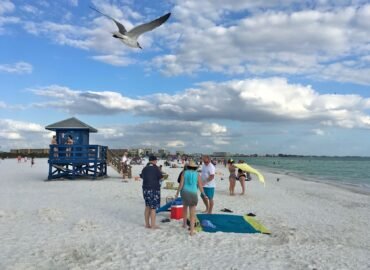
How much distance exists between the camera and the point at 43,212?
10.1 m

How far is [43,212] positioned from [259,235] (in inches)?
211

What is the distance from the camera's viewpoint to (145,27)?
1019cm

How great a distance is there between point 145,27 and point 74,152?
11.7 meters

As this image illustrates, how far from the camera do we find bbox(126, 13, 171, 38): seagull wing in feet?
32.6

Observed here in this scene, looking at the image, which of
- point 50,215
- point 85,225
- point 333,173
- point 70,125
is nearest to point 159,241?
point 85,225

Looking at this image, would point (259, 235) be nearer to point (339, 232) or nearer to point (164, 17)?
point (339, 232)

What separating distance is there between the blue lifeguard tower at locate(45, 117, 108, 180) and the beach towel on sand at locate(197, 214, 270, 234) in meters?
12.1

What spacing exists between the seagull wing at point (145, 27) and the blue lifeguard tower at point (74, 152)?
1104 centimetres

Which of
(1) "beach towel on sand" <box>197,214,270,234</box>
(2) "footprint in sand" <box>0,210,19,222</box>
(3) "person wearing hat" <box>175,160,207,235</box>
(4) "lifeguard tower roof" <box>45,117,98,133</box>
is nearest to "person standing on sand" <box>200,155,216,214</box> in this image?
(1) "beach towel on sand" <box>197,214,270,234</box>

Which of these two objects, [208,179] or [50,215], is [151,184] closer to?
[208,179]

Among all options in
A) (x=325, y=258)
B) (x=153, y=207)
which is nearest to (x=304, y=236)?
(x=325, y=258)

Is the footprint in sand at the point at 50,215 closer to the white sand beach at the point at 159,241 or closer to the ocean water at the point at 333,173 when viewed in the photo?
the white sand beach at the point at 159,241

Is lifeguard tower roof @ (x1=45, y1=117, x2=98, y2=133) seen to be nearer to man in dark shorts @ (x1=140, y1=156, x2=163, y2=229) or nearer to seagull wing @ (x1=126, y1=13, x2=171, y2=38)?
seagull wing @ (x1=126, y1=13, x2=171, y2=38)

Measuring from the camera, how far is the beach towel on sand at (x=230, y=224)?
858 cm
